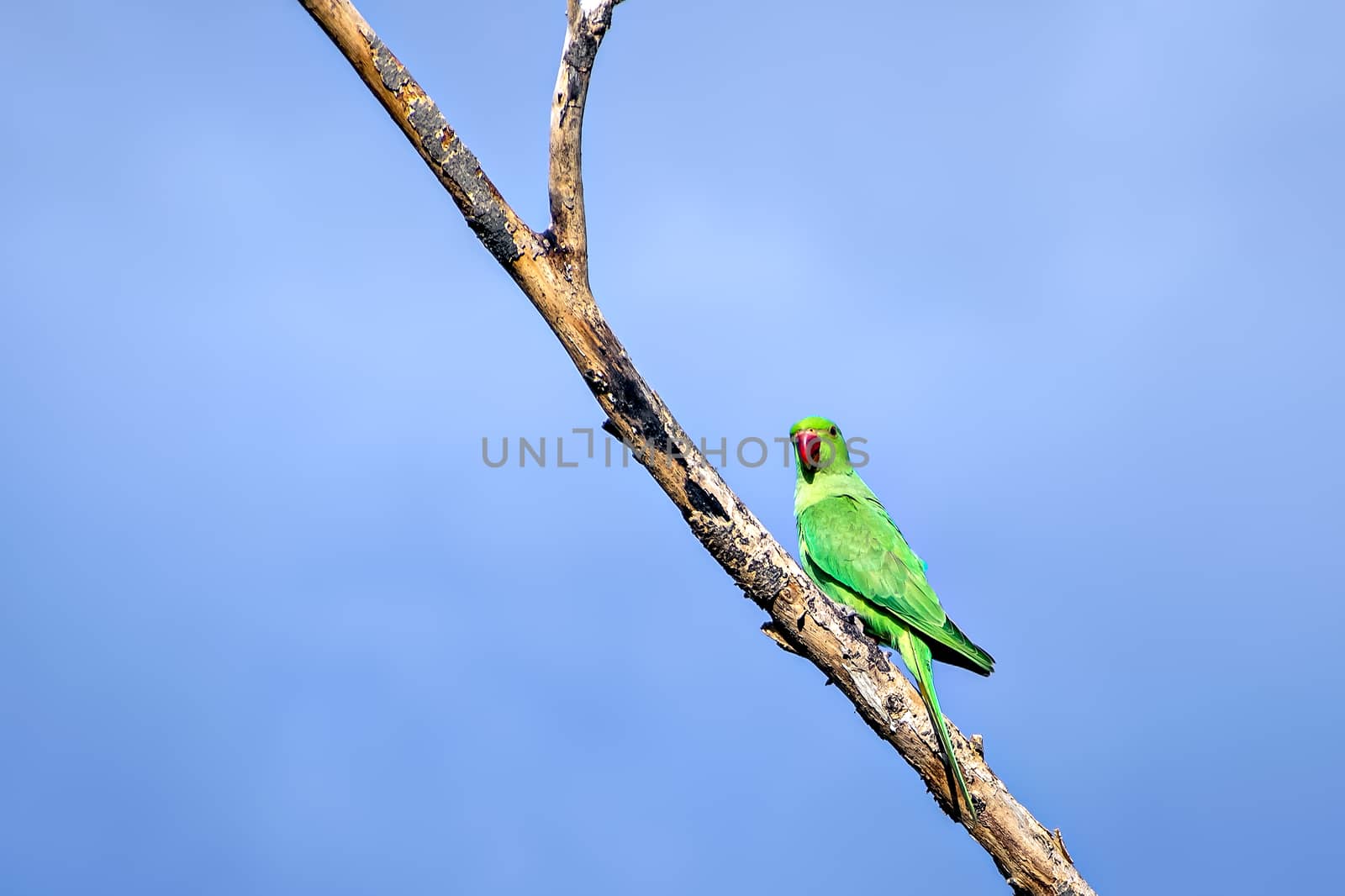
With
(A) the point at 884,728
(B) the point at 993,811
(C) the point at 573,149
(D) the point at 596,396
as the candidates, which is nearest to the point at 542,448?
(D) the point at 596,396

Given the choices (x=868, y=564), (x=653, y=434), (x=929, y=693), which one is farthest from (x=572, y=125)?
(x=929, y=693)

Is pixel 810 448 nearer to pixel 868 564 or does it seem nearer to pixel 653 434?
pixel 868 564

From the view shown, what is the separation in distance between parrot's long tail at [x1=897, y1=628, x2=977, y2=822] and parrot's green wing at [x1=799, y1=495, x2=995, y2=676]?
11cm

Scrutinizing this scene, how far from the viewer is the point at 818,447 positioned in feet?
24.6

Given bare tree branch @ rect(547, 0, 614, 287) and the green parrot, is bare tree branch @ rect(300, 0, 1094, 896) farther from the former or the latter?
the green parrot

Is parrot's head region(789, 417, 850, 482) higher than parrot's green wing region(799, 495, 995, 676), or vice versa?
parrot's head region(789, 417, 850, 482)

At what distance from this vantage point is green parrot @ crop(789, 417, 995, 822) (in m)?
6.30

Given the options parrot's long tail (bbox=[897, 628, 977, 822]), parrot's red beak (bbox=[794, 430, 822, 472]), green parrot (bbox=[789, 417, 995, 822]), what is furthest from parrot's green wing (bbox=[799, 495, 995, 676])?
parrot's red beak (bbox=[794, 430, 822, 472])

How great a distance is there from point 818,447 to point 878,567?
124 centimetres

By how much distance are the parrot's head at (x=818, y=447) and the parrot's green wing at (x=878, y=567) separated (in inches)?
15.9

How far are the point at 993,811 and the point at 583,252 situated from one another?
3.87 metres

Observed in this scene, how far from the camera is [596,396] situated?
16.6 feet

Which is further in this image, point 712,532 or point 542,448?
point 542,448

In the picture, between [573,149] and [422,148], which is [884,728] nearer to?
[573,149]
